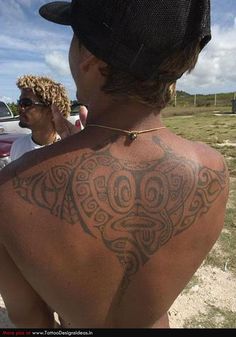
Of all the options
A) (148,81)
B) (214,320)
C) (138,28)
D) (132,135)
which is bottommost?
(214,320)

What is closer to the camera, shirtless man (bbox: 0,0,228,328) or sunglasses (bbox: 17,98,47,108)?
shirtless man (bbox: 0,0,228,328)

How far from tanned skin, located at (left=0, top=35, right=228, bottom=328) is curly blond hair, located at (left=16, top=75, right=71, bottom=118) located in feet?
7.99

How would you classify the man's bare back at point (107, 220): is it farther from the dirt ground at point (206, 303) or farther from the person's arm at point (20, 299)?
the dirt ground at point (206, 303)

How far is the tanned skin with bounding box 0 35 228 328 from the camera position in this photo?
1.20 m

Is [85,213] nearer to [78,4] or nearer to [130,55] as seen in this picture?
[130,55]

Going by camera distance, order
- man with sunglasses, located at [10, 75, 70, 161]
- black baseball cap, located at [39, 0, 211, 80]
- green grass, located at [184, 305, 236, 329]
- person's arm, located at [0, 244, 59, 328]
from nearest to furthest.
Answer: black baseball cap, located at [39, 0, 211, 80], person's arm, located at [0, 244, 59, 328], green grass, located at [184, 305, 236, 329], man with sunglasses, located at [10, 75, 70, 161]

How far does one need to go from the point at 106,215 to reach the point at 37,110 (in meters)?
2.64

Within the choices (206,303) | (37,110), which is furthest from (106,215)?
(206,303)

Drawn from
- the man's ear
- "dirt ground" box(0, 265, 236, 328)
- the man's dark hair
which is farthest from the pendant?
"dirt ground" box(0, 265, 236, 328)

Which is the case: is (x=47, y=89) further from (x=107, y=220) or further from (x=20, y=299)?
(x=107, y=220)

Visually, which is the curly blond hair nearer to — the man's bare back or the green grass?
the green grass

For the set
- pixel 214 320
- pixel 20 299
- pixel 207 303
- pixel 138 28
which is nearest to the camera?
pixel 138 28

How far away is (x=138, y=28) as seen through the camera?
113 cm
